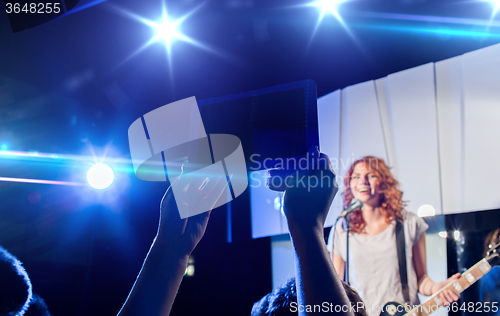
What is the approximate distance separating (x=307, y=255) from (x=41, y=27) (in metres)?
2.25

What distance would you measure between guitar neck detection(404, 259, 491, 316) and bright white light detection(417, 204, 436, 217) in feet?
1.32

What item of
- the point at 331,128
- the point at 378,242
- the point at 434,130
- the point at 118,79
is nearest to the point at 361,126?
the point at 331,128

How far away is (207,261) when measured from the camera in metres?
3.23

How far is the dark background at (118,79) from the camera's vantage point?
2.16 meters

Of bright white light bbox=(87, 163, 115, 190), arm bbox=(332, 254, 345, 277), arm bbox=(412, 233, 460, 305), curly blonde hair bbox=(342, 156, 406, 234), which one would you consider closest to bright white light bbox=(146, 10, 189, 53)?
bright white light bbox=(87, 163, 115, 190)

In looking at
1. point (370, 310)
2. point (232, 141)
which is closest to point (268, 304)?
point (232, 141)

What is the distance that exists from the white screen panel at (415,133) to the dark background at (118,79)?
6.3 inches

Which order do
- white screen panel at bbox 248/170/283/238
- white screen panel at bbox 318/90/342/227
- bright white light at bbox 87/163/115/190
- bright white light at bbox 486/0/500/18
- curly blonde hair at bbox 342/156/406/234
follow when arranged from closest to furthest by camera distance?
bright white light at bbox 486/0/500/18
curly blonde hair at bbox 342/156/406/234
bright white light at bbox 87/163/115/190
white screen panel at bbox 318/90/342/227
white screen panel at bbox 248/170/283/238

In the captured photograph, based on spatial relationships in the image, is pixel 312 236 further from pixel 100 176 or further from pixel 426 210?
pixel 100 176

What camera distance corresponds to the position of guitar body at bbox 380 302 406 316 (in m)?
2.15

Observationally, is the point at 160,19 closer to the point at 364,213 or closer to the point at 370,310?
the point at 364,213

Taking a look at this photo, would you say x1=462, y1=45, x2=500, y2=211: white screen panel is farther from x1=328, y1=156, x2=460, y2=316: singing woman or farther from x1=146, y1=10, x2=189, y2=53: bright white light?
x1=146, y1=10, x2=189, y2=53: bright white light

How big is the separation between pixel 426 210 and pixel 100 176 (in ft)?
7.99

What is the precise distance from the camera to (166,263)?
2.34ft
